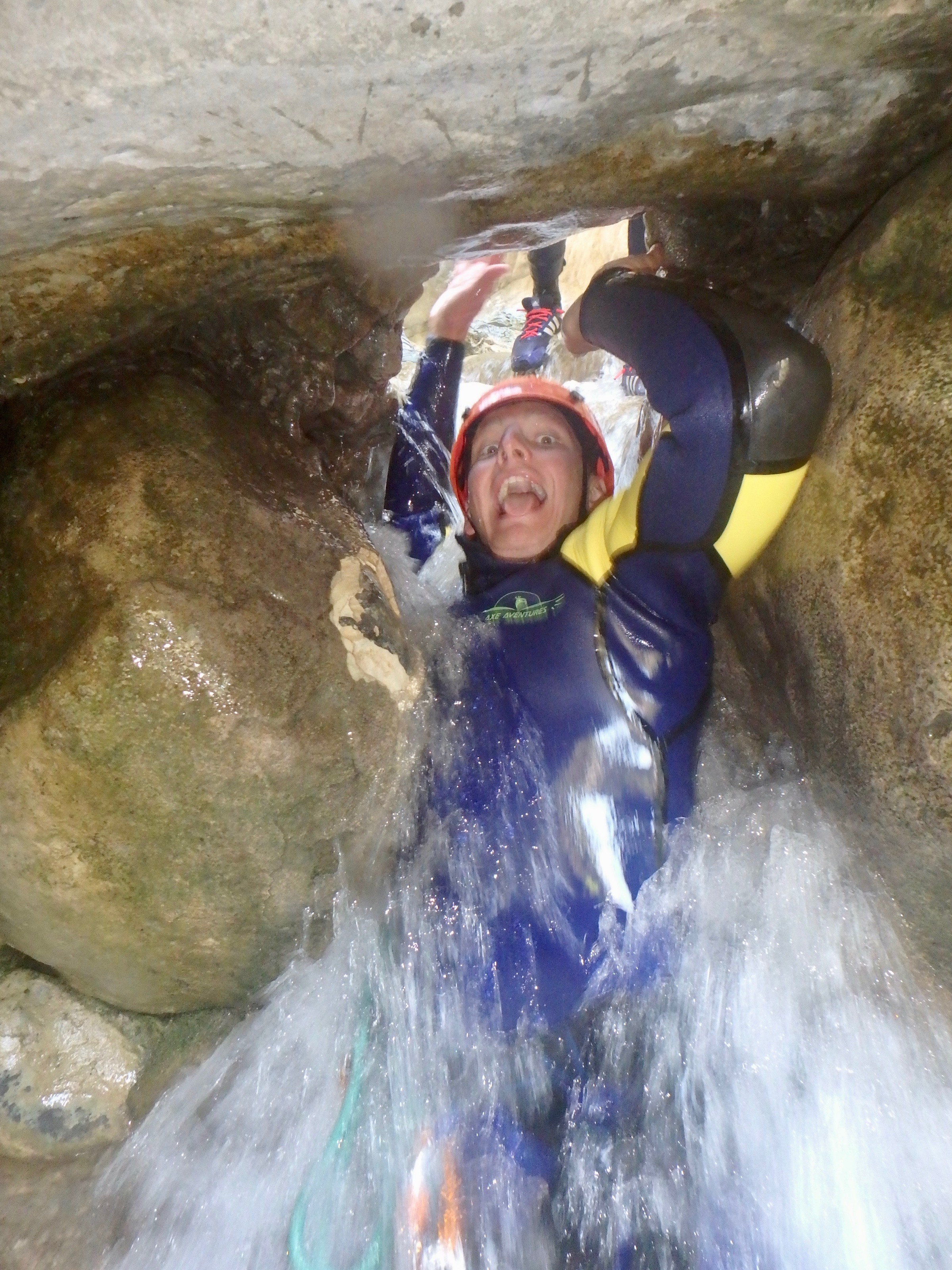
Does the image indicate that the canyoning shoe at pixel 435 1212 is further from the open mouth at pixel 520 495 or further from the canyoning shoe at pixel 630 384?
the canyoning shoe at pixel 630 384

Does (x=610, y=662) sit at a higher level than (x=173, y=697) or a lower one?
lower

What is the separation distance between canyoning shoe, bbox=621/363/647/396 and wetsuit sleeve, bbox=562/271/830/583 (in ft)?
9.09

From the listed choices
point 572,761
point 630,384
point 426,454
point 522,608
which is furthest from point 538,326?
point 572,761

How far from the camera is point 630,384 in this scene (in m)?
5.09

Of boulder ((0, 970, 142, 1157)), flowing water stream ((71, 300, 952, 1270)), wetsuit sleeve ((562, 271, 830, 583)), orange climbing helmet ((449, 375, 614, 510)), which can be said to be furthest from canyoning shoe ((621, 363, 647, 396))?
boulder ((0, 970, 142, 1157))

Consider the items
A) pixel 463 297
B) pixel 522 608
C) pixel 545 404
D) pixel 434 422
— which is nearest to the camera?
pixel 522 608

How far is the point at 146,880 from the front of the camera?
6.34ft

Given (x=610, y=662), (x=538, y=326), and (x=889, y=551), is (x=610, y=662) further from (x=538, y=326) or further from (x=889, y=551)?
(x=538, y=326)

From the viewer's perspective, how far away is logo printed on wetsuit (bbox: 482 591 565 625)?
2.29 meters

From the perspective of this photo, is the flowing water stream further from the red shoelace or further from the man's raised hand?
the red shoelace

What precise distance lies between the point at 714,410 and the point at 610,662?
0.73m

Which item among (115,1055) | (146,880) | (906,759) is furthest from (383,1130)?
(906,759)

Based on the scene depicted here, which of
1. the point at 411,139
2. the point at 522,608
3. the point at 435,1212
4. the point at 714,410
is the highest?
the point at 411,139

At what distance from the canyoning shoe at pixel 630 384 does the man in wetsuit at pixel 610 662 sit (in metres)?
2.62
